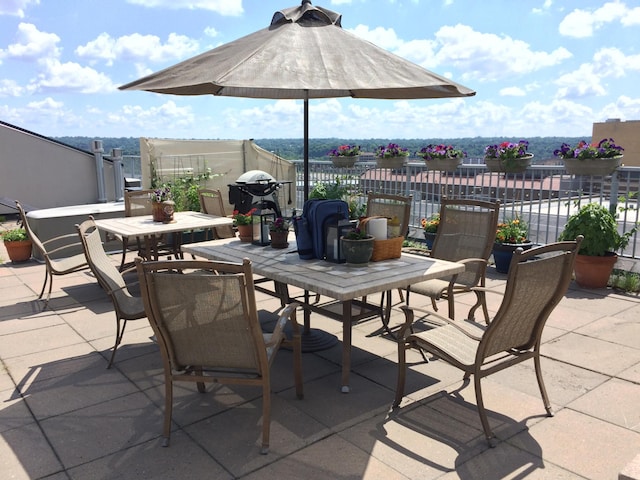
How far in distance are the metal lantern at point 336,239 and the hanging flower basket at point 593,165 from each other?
129 inches

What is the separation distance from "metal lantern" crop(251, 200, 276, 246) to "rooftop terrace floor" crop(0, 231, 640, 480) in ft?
2.73

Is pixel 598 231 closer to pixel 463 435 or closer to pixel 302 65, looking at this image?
pixel 463 435

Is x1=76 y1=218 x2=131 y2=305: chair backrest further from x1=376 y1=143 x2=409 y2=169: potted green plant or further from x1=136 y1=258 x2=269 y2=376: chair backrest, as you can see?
x1=376 y1=143 x2=409 y2=169: potted green plant

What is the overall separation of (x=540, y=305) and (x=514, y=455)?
0.69 m

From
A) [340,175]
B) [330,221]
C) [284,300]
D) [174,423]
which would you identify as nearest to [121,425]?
[174,423]

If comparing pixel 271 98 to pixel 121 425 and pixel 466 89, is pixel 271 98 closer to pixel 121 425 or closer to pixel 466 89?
pixel 466 89

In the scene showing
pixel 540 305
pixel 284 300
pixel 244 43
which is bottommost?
pixel 284 300

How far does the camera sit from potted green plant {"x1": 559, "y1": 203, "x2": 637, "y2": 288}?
489 centimetres

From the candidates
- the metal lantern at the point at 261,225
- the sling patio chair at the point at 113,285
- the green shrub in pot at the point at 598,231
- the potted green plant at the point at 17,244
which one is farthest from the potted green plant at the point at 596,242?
the potted green plant at the point at 17,244

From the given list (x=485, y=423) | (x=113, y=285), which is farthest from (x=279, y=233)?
(x=485, y=423)

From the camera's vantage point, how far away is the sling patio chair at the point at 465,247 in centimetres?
368

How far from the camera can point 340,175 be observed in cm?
803

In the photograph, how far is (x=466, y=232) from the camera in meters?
4.07

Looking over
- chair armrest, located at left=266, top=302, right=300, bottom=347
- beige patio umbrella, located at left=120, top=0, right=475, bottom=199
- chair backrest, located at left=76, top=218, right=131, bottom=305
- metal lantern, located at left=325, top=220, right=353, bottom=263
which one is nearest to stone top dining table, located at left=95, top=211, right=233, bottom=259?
chair backrest, located at left=76, top=218, right=131, bottom=305
